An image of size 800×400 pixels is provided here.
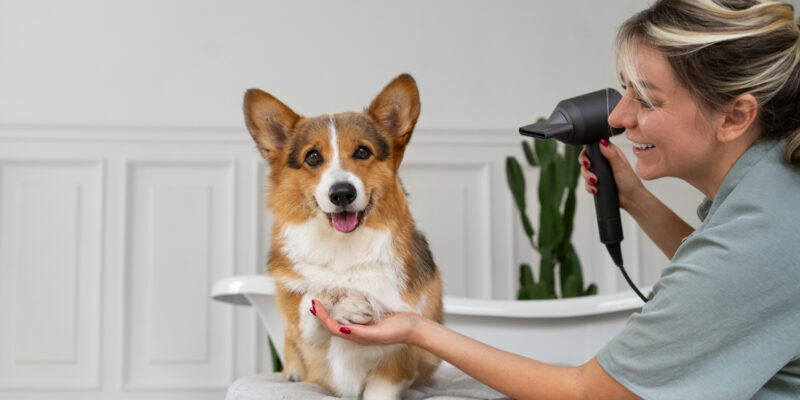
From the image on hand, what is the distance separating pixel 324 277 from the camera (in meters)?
1.27

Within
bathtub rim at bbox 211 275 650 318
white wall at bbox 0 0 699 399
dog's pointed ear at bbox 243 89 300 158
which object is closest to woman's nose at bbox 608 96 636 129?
dog's pointed ear at bbox 243 89 300 158

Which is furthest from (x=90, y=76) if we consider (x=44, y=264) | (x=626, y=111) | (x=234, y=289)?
(x=626, y=111)

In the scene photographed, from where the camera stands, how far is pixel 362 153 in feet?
4.33

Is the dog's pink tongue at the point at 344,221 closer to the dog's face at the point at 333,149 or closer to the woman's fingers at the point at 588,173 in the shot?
the dog's face at the point at 333,149

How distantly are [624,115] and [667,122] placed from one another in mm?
98

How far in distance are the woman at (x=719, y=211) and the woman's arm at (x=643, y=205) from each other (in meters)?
0.33

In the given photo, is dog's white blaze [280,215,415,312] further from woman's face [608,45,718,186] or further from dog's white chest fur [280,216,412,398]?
woman's face [608,45,718,186]

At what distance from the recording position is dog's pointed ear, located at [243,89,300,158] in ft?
Result: 4.34

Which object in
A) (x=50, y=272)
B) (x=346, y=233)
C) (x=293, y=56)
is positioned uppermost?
(x=293, y=56)

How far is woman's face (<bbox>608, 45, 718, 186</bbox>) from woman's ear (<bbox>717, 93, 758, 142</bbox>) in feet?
0.06

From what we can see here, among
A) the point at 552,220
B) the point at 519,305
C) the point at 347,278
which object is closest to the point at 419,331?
the point at 347,278

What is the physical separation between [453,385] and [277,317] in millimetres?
784

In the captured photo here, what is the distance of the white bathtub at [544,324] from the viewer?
2201 mm

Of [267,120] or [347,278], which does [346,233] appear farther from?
[267,120]
